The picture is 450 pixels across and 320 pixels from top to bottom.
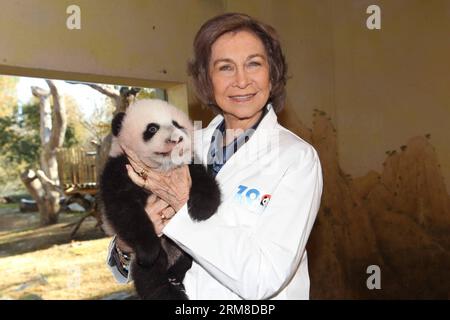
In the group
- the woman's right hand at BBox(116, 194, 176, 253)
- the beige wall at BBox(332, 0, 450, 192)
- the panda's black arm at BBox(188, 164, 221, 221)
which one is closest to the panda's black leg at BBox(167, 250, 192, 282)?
the woman's right hand at BBox(116, 194, 176, 253)

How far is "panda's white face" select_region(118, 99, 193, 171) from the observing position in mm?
1663

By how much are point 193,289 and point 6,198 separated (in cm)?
436

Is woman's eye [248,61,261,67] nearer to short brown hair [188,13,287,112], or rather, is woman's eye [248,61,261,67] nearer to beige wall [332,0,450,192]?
short brown hair [188,13,287,112]

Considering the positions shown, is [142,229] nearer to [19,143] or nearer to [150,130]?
[150,130]

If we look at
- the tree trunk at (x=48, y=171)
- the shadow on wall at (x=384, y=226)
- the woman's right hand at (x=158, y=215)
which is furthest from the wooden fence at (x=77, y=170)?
the woman's right hand at (x=158, y=215)

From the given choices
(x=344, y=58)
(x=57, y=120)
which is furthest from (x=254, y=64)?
(x=57, y=120)

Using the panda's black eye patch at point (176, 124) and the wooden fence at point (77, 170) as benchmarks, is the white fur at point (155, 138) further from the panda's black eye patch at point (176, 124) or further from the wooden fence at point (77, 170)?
the wooden fence at point (77, 170)

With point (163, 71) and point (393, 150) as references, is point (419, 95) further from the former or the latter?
point (163, 71)

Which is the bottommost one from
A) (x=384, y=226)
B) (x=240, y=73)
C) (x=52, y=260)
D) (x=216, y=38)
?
(x=52, y=260)

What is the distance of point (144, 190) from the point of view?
1.65 meters

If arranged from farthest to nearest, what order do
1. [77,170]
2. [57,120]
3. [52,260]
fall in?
[57,120] < [77,170] < [52,260]

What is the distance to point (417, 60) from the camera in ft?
13.0

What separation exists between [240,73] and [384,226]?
298cm

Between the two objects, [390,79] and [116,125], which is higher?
[390,79]
